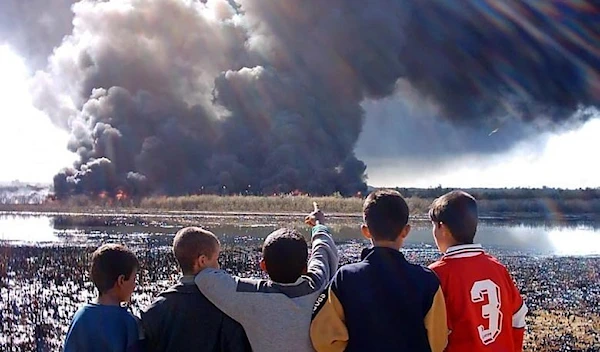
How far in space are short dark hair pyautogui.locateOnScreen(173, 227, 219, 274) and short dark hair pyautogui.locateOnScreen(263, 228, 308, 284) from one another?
0.31m

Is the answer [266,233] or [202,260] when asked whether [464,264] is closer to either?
[202,260]

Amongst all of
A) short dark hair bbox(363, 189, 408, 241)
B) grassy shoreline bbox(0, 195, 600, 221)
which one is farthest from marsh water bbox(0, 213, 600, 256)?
short dark hair bbox(363, 189, 408, 241)

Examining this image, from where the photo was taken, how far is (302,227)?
2245cm

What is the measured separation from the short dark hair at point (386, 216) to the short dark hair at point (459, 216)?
33cm

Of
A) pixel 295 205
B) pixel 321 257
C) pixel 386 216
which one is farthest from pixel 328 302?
pixel 295 205

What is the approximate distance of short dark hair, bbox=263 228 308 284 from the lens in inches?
133

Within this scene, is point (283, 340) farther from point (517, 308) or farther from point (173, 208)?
point (173, 208)

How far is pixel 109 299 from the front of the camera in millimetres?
3473

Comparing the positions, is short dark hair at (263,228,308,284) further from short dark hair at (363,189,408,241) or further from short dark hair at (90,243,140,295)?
short dark hair at (90,243,140,295)

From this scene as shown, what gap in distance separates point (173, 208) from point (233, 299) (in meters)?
35.2

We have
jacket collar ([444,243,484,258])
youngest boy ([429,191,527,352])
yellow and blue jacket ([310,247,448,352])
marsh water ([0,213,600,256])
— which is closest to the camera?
yellow and blue jacket ([310,247,448,352])

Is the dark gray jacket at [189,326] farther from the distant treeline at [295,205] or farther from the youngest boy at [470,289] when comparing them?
the distant treeline at [295,205]

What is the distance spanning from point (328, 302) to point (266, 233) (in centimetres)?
1805

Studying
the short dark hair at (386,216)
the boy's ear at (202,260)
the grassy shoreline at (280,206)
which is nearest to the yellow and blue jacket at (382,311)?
the short dark hair at (386,216)
